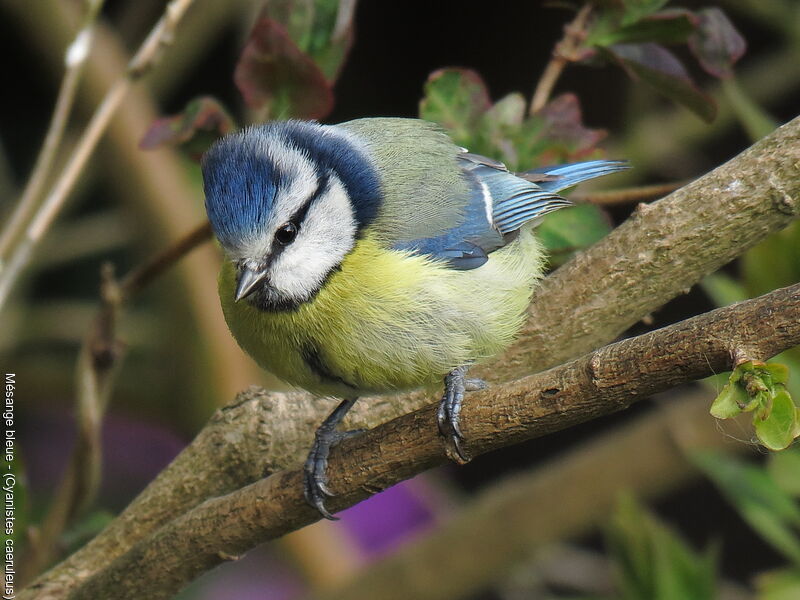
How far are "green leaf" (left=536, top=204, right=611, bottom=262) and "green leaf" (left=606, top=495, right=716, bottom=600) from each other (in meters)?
0.43

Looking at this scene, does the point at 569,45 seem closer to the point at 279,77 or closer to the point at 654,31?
the point at 654,31

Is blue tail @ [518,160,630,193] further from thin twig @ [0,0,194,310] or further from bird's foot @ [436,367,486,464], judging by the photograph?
thin twig @ [0,0,194,310]

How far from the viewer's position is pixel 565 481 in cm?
208

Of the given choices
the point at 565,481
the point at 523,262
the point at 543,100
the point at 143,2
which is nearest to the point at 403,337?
the point at 523,262

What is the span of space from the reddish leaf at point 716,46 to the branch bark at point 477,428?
0.60 metres

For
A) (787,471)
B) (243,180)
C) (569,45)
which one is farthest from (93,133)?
(787,471)

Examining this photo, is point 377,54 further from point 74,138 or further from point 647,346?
point 647,346

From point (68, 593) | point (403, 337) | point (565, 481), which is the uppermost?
point (403, 337)

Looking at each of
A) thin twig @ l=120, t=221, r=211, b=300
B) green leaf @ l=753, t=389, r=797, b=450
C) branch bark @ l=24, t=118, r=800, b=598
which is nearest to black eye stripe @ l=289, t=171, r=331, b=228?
A: thin twig @ l=120, t=221, r=211, b=300

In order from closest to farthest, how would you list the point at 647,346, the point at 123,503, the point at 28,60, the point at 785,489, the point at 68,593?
the point at 647,346
the point at 68,593
the point at 785,489
the point at 123,503
the point at 28,60

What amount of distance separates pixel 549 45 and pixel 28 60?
155 centimetres

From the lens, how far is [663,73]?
1.28 metres

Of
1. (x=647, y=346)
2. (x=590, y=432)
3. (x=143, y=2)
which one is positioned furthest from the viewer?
(x=590, y=432)

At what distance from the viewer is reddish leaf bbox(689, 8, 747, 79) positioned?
4.21 feet
